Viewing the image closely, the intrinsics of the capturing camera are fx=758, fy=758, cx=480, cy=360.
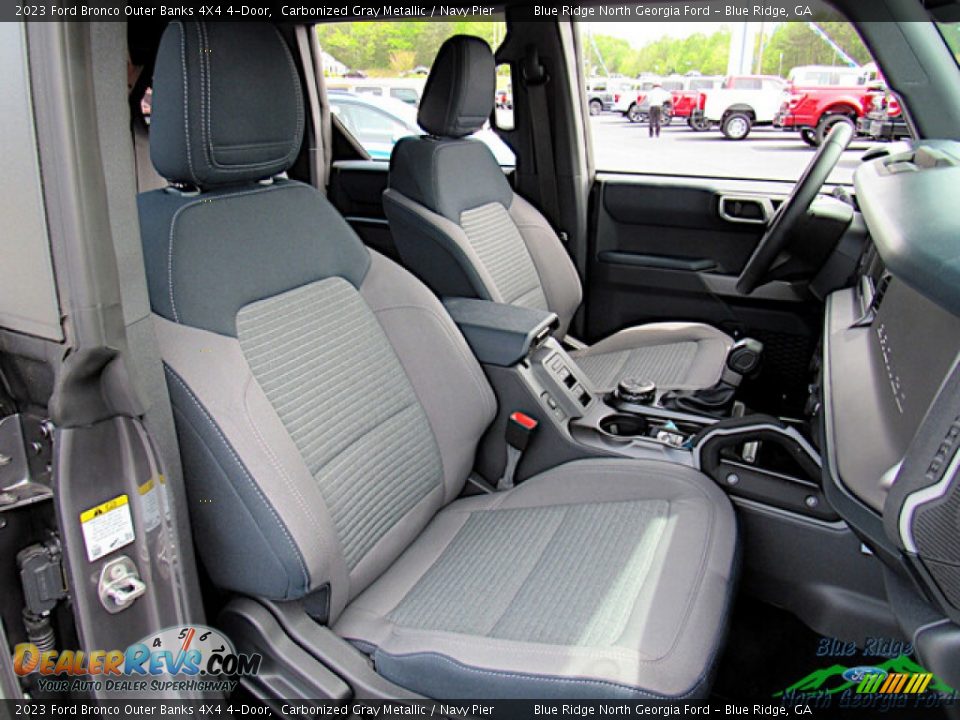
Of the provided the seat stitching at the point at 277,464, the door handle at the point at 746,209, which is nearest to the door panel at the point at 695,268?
the door handle at the point at 746,209

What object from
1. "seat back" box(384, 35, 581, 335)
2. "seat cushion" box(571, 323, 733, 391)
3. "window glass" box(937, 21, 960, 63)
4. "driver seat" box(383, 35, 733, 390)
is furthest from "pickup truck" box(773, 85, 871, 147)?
"seat back" box(384, 35, 581, 335)

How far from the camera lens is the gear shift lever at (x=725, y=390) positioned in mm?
2033

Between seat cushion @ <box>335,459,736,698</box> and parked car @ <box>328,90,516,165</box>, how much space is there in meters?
2.48

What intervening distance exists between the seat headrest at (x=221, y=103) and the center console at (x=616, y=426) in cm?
75

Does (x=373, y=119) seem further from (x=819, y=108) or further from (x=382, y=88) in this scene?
(x=819, y=108)

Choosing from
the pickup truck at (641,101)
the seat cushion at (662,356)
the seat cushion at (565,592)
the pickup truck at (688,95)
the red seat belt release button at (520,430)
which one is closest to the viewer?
the seat cushion at (565,592)

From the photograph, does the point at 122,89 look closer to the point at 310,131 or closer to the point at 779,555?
the point at 779,555

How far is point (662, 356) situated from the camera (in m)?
2.50

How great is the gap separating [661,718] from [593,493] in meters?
0.61

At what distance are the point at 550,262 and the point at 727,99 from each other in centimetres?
143

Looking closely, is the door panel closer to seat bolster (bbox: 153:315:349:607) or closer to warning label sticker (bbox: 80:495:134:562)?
seat bolster (bbox: 153:315:349:607)

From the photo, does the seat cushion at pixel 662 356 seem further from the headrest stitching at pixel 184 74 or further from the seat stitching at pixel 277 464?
the headrest stitching at pixel 184 74

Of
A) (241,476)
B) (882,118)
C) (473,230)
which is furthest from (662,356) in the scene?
(241,476)

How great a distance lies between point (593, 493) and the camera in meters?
1.66
